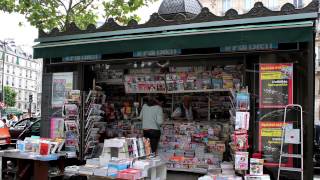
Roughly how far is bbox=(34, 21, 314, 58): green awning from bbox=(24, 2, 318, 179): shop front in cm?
2

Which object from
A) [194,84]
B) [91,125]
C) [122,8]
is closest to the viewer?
[91,125]

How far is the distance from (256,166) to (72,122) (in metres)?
3.64

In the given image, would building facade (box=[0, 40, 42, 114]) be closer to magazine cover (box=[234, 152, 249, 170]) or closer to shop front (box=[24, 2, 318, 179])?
shop front (box=[24, 2, 318, 179])

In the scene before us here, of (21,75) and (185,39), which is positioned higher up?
(21,75)

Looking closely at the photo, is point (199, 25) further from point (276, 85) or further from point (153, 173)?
point (153, 173)

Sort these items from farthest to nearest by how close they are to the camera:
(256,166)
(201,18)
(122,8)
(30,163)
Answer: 1. (122,8)
2. (30,163)
3. (201,18)
4. (256,166)

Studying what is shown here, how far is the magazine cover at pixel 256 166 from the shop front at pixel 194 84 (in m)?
0.01

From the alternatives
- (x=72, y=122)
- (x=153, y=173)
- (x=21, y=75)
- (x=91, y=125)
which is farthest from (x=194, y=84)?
(x=21, y=75)

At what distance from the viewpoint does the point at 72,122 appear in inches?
289

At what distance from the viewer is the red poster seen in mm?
5895

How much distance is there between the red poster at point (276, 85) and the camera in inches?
232

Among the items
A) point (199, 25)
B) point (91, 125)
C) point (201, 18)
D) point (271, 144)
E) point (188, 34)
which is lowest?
point (271, 144)

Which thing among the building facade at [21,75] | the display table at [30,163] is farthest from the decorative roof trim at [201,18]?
the building facade at [21,75]

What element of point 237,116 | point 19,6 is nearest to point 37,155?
point 237,116
